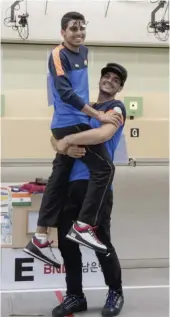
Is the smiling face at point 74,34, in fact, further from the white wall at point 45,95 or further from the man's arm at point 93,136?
the white wall at point 45,95

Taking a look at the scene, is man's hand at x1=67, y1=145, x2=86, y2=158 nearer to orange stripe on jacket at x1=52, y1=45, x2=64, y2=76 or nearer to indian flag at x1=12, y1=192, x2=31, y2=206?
orange stripe on jacket at x1=52, y1=45, x2=64, y2=76

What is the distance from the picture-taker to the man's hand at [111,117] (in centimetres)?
211

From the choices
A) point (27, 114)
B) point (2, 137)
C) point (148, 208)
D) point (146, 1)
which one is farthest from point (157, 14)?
point (148, 208)

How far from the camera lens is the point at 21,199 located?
2828 millimetres

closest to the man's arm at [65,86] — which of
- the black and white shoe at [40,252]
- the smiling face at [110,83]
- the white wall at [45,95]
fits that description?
the smiling face at [110,83]

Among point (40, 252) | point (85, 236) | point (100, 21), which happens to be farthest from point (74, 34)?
point (100, 21)

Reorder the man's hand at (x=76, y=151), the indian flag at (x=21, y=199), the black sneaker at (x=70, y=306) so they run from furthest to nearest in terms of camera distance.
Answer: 1. the indian flag at (x=21, y=199)
2. the black sneaker at (x=70, y=306)
3. the man's hand at (x=76, y=151)

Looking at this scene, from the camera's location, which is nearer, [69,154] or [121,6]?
[69,154]

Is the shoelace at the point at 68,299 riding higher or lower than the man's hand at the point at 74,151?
lower

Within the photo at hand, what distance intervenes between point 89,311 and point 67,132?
942 mm

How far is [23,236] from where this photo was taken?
2.76 meters

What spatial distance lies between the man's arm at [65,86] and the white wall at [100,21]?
353 inches

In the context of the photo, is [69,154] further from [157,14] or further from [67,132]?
[157,14]

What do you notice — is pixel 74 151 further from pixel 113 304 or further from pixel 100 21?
pixel 100 21
